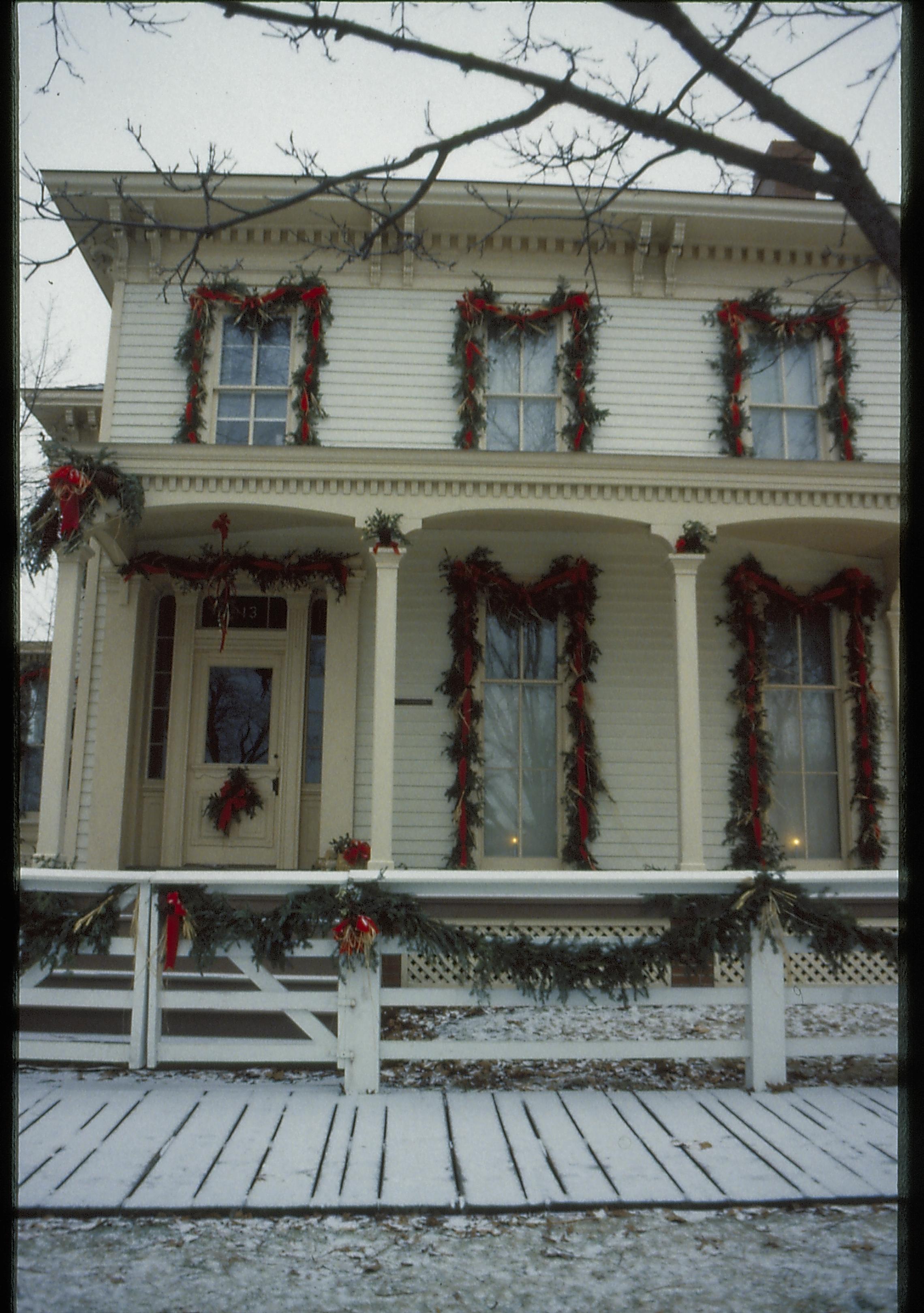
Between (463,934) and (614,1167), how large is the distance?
1.29 m

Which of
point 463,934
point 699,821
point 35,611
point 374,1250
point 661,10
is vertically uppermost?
point 35,611

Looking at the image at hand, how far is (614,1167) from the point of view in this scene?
3586mm

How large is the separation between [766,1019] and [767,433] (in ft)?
21.4

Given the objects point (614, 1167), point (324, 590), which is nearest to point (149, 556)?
point (324, 590)

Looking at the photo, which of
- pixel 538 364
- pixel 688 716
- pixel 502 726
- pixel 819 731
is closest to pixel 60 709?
pixel 502 726

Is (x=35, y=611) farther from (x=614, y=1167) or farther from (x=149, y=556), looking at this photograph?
(x=614, y=1167)

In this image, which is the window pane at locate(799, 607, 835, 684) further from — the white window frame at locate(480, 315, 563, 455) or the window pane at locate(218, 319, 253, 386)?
the window pane at locate(218, 319, 253, 386)

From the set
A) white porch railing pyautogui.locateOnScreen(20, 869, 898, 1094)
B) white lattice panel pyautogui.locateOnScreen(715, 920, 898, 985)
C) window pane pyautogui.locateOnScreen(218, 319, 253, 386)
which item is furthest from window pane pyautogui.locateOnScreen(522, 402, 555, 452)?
white porch railing pyautogui.locateOnScreen(20, 869, 898, 1094)

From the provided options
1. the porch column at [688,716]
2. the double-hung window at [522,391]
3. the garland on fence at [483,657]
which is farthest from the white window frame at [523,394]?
the porch column at [688,716]

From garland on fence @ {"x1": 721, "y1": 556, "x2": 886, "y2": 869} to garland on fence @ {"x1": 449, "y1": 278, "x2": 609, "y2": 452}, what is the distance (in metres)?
2.10

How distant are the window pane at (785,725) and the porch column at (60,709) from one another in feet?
20.6

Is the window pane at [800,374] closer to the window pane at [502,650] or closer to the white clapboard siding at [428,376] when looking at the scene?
the white clapboard siding at [428,376]

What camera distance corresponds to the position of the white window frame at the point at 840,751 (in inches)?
361

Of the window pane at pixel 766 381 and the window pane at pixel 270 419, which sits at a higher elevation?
the window pane at pixel 766 381
